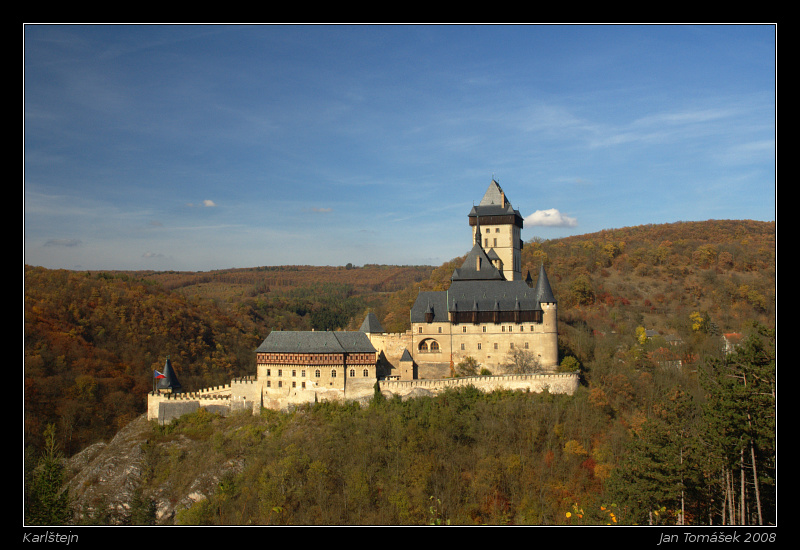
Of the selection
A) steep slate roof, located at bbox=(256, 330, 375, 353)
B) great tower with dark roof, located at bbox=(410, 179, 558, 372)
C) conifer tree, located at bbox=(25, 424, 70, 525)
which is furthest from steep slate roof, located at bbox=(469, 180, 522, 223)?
conifer tree, located at bbox=(25, 424, 70, 525)

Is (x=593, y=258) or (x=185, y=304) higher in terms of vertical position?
(x=593, y=258)

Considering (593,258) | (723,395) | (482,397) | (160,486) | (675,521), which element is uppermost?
(593,258)

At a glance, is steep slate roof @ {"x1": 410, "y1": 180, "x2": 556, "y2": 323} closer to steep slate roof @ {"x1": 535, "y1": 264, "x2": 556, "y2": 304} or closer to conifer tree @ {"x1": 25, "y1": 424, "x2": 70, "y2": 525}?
steep slate roof @ {"x1": 535, "y1": 264, "x2": 556, "y2": 304}

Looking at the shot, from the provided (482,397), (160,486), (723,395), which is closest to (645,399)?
(482,397)

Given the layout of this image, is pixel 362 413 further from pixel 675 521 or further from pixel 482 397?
pixel 675 521

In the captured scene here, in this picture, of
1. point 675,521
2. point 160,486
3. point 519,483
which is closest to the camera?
point 675,521

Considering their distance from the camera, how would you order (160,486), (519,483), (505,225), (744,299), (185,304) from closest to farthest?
(519,483)
(160,486)
(505,225)
(744,299)
(185,304)

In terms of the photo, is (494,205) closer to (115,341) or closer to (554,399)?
(554,399)
